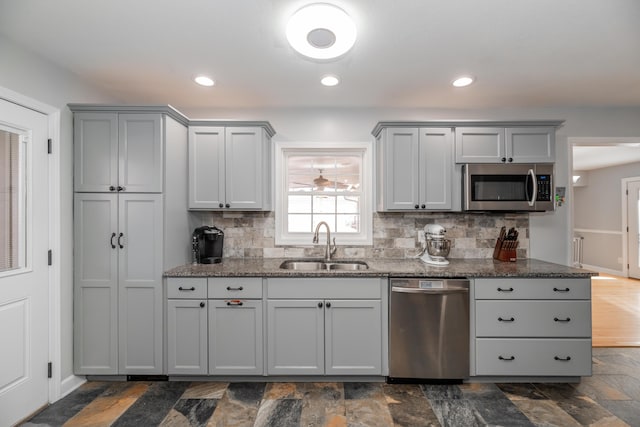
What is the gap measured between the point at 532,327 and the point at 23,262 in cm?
370

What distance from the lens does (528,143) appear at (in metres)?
2.80

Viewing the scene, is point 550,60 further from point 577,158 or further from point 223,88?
point 577,158

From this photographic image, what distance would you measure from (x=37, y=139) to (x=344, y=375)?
111 inches

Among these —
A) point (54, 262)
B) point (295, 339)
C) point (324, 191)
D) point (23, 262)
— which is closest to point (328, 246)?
point (324, 191)

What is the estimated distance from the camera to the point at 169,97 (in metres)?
2.92

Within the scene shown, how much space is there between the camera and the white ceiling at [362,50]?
1.71m

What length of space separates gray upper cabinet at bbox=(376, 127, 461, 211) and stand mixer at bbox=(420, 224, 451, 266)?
222mm

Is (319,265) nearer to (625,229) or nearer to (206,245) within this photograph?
(206,245)

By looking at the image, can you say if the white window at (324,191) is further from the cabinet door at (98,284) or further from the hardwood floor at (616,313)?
the hardwood floor at (616,313)

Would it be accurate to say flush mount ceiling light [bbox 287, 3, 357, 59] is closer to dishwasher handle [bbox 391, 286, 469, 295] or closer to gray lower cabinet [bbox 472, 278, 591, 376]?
dishwasher handle [bbox 391, 286, 469, 295]

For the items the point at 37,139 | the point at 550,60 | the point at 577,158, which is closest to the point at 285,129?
the point at 37,139

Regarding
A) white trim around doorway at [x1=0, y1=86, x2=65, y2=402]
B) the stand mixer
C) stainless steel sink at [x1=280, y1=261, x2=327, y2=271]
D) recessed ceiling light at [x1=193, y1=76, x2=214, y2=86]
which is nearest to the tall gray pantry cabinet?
white trim around doorway at [x1=0, y1=86, x2=65, y2=402]


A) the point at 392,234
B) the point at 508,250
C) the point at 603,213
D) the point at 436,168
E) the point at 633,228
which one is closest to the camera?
the point at 436,168

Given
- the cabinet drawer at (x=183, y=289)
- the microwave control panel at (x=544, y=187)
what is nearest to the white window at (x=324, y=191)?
the cabinet drawer at (x=183, y=289)
